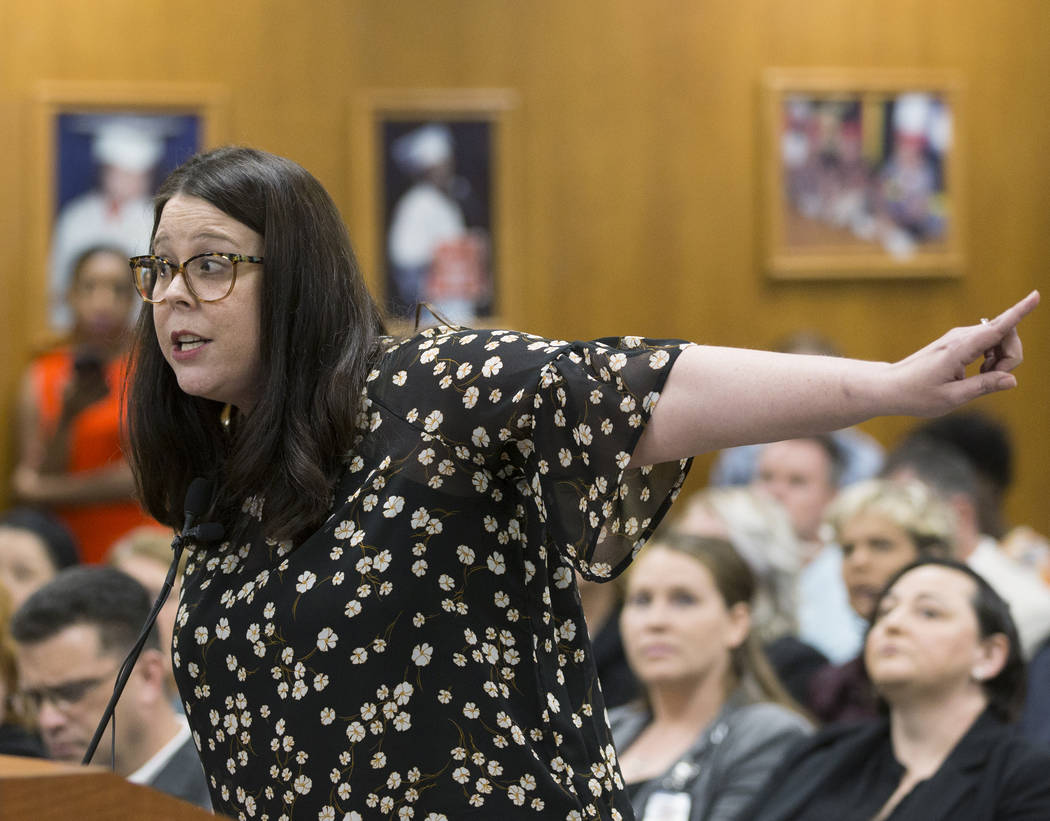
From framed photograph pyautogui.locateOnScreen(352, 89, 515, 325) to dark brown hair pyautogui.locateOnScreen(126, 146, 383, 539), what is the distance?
4018mm

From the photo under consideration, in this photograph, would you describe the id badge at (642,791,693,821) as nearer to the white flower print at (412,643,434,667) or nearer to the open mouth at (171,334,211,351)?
the white flower print at (412,643,434,667)

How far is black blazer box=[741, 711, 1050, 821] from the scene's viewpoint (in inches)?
102

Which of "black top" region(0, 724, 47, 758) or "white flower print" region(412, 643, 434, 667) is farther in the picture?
"black top" region(0, 724, 47, 758)

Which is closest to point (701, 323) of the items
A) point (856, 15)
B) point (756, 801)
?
point (856, 15)

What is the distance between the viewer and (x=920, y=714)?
2875 millimetres

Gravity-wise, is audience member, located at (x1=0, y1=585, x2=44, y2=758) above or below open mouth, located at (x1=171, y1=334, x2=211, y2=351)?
below

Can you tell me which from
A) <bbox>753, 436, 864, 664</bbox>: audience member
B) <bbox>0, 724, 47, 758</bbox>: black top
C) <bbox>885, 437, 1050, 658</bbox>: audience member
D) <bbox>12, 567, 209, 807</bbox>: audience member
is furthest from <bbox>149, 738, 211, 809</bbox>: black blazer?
<bbox>753, 436, 864, 664</bbox>: audience member

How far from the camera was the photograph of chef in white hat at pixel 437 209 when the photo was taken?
5750mm

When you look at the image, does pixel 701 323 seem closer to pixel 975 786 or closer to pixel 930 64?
pixel 930 64

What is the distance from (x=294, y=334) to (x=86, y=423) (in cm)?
384

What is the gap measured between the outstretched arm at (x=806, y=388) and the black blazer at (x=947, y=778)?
4.68 ft

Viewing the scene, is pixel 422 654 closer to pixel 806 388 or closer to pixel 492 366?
pixel 492 366

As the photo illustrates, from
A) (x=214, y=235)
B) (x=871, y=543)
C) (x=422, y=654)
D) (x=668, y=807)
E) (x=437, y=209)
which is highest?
(x=437, y=209)

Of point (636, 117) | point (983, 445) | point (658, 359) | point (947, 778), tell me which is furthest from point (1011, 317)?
point (636, 117)
